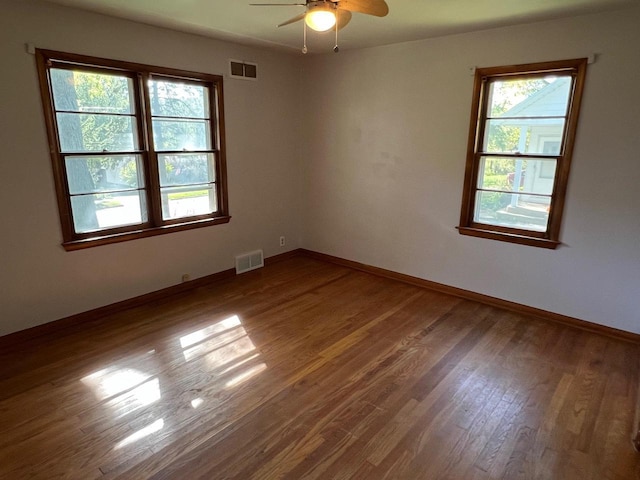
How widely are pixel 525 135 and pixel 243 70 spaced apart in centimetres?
293

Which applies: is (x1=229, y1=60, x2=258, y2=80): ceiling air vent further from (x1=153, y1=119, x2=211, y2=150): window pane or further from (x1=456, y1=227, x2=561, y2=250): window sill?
(x1=456, y1=227, x2=561, y2=250): window sill

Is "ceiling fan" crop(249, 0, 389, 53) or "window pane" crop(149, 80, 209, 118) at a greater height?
"ceiling fan" crop(249, 0, 389, 53)

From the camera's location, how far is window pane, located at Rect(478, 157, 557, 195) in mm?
3379

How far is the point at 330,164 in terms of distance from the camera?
487 cm

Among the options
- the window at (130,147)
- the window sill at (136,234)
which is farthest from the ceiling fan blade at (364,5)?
the window sill at (136,234)

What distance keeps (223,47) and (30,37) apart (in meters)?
1.70

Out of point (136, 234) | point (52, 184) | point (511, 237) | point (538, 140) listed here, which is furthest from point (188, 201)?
point (538, 140)

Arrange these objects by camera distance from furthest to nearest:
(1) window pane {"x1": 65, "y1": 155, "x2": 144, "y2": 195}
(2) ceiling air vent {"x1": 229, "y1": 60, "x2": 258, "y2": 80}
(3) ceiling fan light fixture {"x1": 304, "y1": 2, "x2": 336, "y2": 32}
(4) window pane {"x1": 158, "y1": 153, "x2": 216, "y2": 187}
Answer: (2) ceiling air vent {"x1": 229, "y1": 60, "x2": 258, "y2": 80} → (4) window pane {"x1": 158, "y1": 153, "x2": 216, "y2": 187} → (1) window pane {"x1": 65, "y1": 155, "x2": 144, "y2": 195} → (3) ceiling fan light fixture {"x1": 304, "y1": 2, "x2": 336, "y2": 32}

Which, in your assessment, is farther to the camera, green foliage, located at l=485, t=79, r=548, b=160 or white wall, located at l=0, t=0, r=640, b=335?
green foliage, located at l=485, t=79, r=548, b=160

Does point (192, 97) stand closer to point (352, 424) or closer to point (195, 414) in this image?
point (195, 414)

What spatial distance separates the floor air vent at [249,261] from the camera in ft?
15.1

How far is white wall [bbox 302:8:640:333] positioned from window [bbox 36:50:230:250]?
1.42 metres

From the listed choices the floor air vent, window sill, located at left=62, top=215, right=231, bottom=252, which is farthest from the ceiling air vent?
the floor air vent

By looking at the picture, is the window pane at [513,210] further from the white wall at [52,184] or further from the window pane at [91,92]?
the window pane at [91,92]
